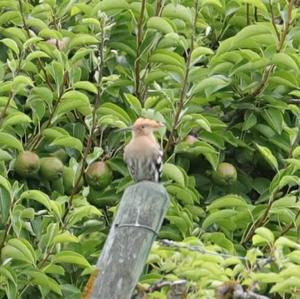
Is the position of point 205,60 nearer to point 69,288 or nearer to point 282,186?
point 282,186

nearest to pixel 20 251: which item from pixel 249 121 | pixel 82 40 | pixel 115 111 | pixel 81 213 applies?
pixel 81 213

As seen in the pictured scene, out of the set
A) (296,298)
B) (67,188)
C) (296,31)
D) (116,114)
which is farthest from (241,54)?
(296,298)

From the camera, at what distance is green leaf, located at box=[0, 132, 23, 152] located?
5024mm

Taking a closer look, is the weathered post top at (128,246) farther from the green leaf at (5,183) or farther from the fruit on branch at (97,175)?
the fruit on branch at (97,175)

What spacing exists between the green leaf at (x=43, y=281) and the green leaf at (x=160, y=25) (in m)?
1.23

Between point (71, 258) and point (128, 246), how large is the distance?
1708 mm

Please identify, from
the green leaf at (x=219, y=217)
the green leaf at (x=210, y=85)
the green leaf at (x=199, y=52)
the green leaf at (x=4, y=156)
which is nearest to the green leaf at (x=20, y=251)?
the green leaf at (x=4, y=156)

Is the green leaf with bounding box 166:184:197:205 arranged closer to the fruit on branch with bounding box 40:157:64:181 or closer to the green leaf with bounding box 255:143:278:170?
the green leaf with bounding box 255:143:278:170

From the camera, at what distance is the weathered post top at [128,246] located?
3.04 metres

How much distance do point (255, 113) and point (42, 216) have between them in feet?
3.69

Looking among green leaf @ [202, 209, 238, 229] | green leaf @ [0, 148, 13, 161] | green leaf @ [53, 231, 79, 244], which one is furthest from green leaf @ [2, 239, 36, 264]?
green leaf @ [202, 209, 238, 229]

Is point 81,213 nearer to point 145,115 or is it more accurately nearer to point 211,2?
point 145,115

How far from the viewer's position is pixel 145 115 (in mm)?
5047

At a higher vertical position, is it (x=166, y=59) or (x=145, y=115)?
(x=166, y=59)
